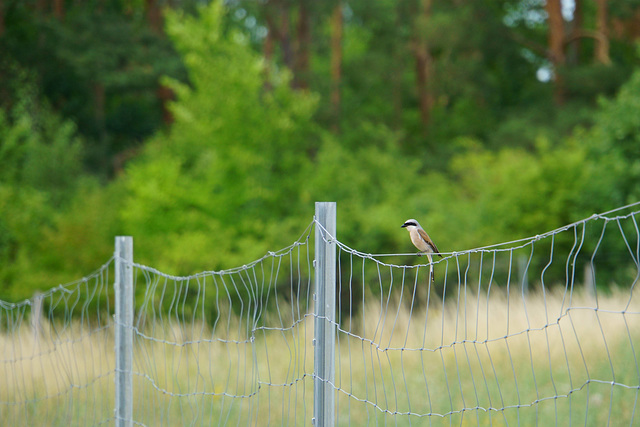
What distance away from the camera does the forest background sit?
13.8m

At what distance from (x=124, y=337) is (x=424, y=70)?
809 inches

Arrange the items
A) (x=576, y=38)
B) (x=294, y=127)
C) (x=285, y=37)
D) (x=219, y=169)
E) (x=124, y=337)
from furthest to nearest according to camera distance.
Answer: (x=285, y=37) < (x=576, y=38) < (x=294, y=127) < (x=219, y=169) < (x=124, y=337)

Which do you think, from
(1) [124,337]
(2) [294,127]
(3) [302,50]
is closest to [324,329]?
(1) [124,337]

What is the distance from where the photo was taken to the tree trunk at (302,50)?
21.5 metres

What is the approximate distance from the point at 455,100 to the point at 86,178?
12.8m

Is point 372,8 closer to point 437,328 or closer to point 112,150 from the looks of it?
point 112,150

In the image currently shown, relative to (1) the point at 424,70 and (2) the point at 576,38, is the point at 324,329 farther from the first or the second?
(1) the point at 424,70

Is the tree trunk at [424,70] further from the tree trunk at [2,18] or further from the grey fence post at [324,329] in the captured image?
the grey fence post at [324,329]

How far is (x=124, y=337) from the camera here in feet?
12.3

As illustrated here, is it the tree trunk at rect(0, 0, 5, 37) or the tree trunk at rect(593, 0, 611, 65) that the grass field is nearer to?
the tree trunk at rect(593, 0, 611, 65)

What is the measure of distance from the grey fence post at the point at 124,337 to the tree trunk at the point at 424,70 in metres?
19.0

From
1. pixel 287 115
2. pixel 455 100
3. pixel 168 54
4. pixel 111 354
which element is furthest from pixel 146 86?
pixel 111 354

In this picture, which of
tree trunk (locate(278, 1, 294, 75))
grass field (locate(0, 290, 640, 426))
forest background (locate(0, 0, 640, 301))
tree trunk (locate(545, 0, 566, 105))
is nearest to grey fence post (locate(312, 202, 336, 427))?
grass field (locate(0, 290, 640, 426))

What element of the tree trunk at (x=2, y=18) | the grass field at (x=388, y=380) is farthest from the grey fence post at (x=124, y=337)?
the tree trunk at (x=2, y=18)
